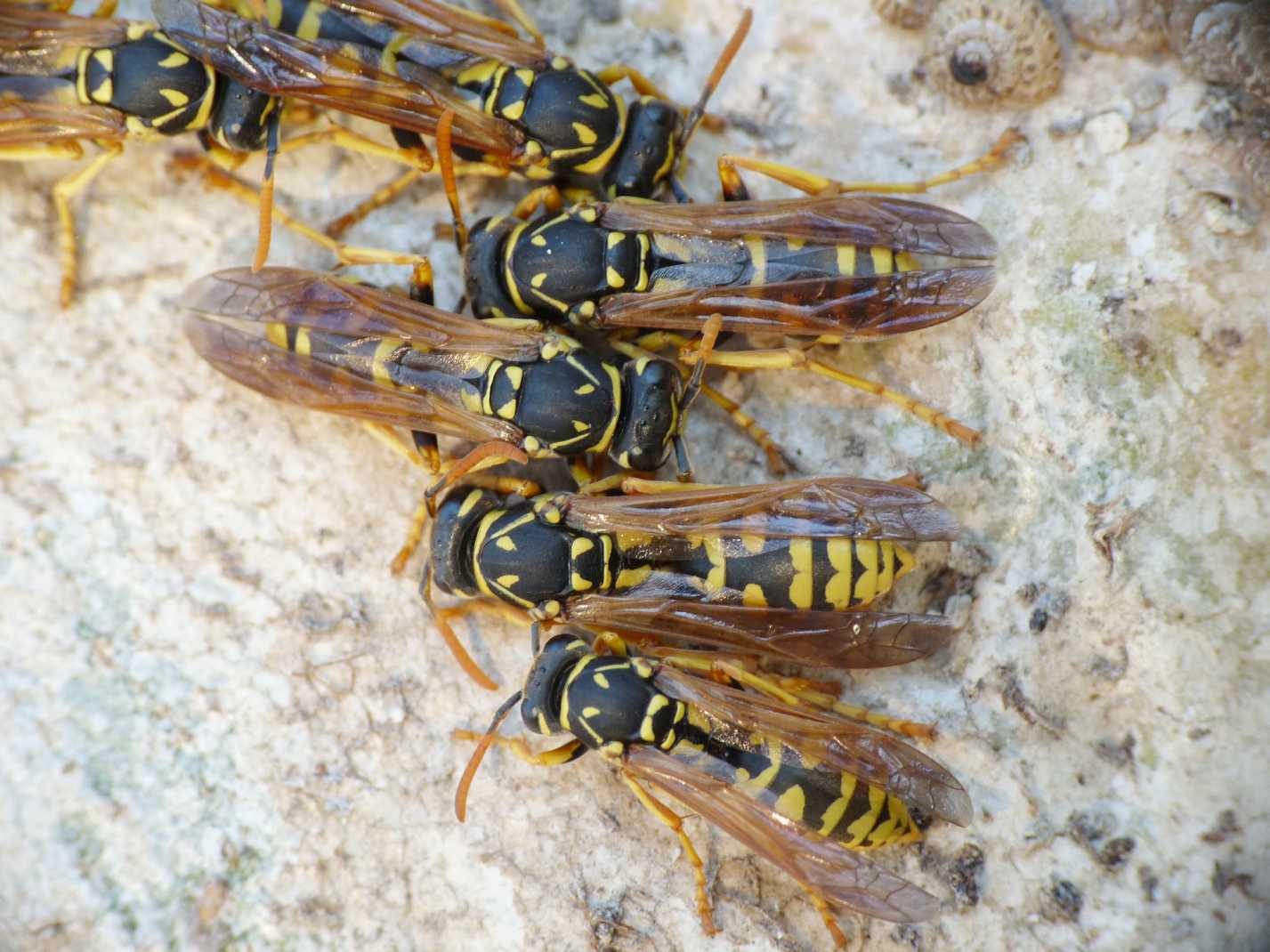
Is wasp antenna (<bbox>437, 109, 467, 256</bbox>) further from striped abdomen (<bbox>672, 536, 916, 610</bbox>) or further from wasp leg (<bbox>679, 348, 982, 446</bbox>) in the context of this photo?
striped abdomen (<bbox>672, 536, 916, 610</bbox>)

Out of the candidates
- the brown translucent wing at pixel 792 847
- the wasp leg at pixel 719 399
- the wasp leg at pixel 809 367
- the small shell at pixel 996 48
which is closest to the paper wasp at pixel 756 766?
the brown translucent wing at pixel 792 847

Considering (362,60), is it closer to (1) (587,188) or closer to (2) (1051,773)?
(1) (587,188)

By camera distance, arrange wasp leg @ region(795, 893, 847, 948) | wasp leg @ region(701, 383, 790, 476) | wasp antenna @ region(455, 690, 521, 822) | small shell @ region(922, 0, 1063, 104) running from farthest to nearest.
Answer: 1. wasp leg @ region(701, 383, 790, 476)
2. small shell @ region(922, 0, 1063, 104)
3. wasp antenna @ region(455, 690, 521, 822)
4. wasp leg @ region(795, 893, 847, 948)

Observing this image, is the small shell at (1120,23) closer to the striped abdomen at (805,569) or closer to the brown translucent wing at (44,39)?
the striped abdomen at (805,569)

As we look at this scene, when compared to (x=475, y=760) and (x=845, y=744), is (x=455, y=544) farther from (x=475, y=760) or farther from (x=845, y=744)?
(x=845, y=744)

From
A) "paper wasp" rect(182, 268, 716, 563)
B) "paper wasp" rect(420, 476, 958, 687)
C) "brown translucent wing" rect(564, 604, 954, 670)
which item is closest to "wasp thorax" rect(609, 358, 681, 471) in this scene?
"paper wasp" rect(182, 268, 716, 563)

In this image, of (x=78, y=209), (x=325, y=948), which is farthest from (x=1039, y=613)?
(x=78, y=209)
